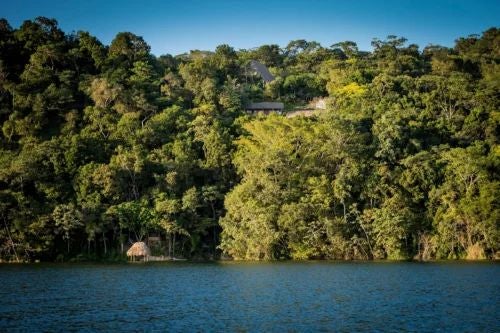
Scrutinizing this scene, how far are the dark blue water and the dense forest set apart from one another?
41.1 ft

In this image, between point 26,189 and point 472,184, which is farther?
point 26,189

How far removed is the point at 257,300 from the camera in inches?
1133

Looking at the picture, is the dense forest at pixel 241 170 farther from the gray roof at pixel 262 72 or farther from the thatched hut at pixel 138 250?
the gray roof at pixel 262 72

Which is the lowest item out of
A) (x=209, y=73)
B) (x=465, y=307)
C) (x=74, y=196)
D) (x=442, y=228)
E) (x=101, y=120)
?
(x=465, y=307)

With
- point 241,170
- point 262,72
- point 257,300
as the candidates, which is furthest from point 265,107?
point 257,300

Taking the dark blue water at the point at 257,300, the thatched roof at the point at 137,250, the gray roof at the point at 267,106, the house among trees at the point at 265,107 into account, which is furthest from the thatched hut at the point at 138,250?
the gray roof at the point at 267,106

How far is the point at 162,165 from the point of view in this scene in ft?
210

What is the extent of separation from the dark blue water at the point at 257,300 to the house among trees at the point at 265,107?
136 feet

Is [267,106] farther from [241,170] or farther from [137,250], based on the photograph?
[137,250]

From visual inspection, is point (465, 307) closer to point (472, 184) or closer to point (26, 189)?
point (472, 184)

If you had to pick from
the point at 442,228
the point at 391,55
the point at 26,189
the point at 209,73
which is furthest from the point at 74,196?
the point at 391,55

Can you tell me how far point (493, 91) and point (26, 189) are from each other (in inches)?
2086

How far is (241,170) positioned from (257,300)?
3449 cm

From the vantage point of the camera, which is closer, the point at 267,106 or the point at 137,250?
the point at 137,250
